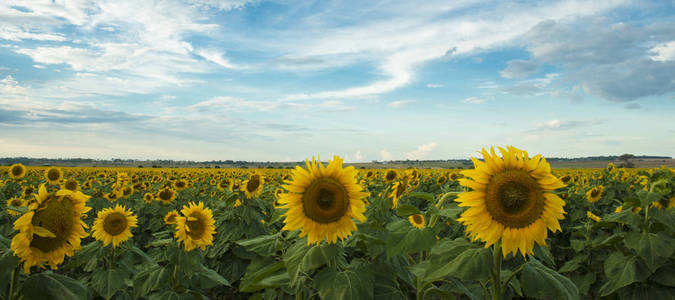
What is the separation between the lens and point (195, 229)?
524 cm

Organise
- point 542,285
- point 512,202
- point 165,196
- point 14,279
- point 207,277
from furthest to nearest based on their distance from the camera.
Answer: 1. point 165,196
2. point 207,277
3. point 14,279
4. point 512,202
5. point 542,285

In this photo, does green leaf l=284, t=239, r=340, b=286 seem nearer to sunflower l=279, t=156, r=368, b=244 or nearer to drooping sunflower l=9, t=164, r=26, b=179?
sunflower l=279, t=156, r=368, b=244

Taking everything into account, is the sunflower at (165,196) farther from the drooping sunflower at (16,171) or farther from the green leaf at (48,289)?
the green leaf at (48,289)

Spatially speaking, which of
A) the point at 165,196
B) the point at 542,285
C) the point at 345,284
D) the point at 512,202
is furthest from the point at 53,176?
the point at 542,285

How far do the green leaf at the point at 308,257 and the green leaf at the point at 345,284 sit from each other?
0.11 meters

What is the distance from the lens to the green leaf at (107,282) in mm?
4848

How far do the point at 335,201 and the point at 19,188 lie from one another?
19.8m

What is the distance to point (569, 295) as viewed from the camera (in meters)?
2.50

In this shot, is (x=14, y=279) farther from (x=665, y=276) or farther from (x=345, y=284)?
(x=665, y=276)

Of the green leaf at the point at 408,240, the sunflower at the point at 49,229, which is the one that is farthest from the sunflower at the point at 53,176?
the green leaf at the point at 408,240

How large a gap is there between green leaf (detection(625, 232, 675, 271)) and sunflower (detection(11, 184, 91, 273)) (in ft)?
23.4

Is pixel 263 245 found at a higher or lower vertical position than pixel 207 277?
higher

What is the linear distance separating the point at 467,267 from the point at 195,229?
13.7ft

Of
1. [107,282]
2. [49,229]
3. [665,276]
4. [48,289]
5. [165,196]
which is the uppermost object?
[49,229]
